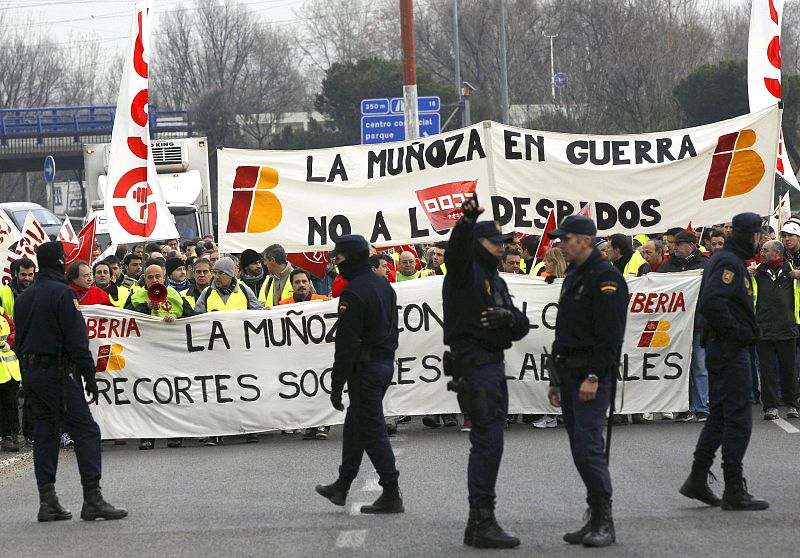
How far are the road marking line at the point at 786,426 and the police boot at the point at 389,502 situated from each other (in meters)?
→ 4.90

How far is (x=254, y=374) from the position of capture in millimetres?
13438

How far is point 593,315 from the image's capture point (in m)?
8.12

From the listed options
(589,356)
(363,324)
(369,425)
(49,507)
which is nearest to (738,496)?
(589,356)

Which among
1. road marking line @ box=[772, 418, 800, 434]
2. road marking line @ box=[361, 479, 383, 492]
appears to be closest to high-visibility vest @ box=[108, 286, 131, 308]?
road marking line @ box=[361, 479, 383, 492]

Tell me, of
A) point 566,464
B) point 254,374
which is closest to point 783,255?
point 566,464

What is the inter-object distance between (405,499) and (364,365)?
1.08 meters

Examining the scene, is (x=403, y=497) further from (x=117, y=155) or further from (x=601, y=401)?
(x=117, y=155)

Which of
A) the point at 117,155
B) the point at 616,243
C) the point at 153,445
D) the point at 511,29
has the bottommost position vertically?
the point at 153,445

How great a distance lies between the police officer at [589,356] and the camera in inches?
313

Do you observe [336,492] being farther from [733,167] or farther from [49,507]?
[733,167]

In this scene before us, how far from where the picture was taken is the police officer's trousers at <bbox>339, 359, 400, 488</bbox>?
9.16 metres

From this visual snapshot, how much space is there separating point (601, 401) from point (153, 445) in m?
6.44

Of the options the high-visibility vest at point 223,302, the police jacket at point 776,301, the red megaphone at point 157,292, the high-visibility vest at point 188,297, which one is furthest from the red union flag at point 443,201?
the police jacket at point 776,301

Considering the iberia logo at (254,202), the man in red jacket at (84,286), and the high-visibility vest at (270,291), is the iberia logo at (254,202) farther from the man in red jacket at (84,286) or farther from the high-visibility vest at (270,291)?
the man in red jacket at (84,286)
